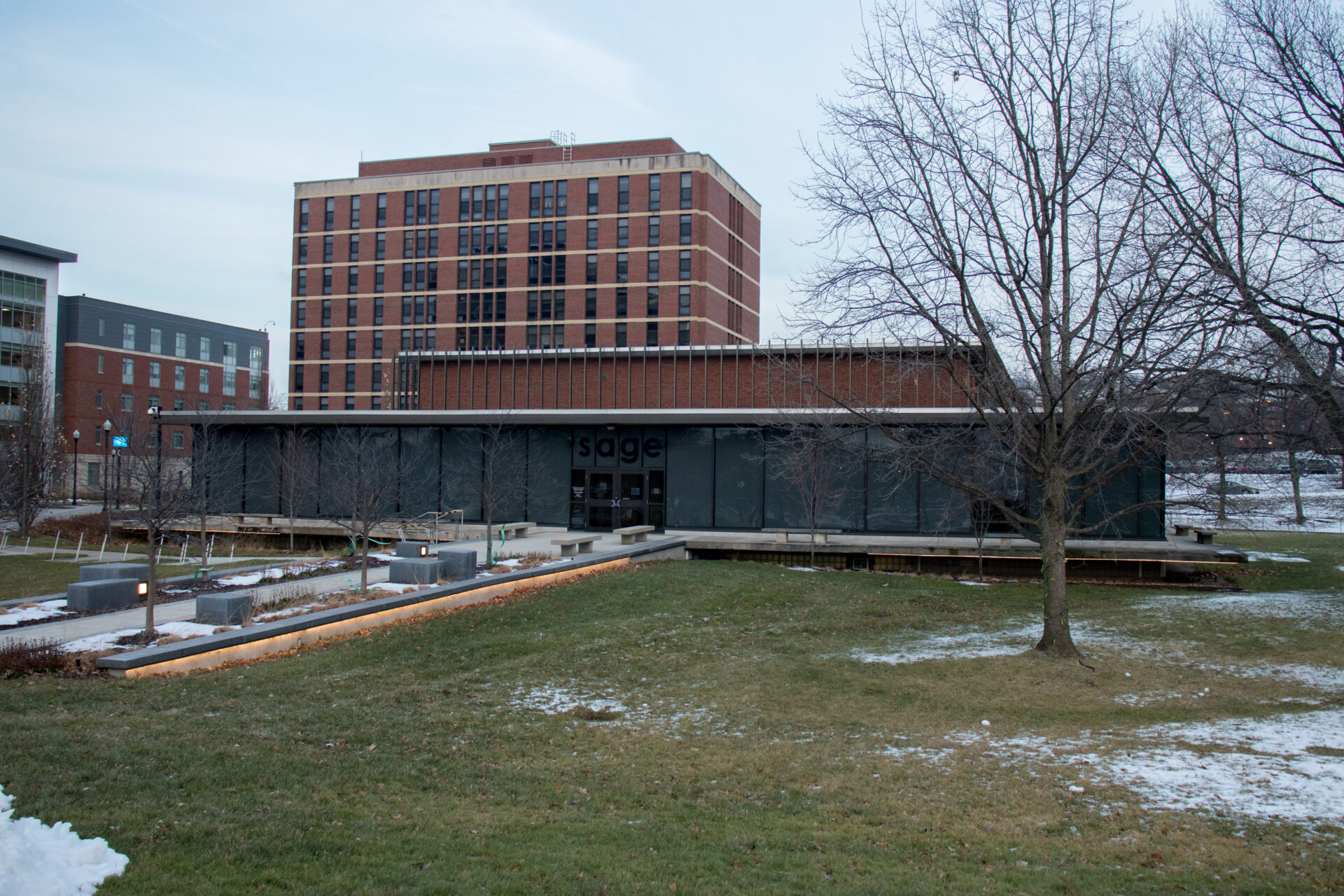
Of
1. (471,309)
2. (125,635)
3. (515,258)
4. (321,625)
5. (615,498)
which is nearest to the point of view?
(125,635)

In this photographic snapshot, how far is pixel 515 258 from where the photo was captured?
234 feet

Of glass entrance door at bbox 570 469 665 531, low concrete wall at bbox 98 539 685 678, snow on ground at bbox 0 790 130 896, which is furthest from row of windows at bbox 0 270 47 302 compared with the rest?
snow on ground at bbox 0 790 130 896

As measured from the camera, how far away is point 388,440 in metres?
33.2

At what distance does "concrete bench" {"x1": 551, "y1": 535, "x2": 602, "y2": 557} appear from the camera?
22969 mm

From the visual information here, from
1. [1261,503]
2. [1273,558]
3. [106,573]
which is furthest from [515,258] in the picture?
[1261,503]

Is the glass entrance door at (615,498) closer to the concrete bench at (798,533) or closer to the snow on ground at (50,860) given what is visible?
the concrete bench at (798,533)

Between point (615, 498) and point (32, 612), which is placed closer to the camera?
point (32, 612)

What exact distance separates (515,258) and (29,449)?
43906 millimetres

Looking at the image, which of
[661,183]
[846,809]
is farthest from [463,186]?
[846,809]

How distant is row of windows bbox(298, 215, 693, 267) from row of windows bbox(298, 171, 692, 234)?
83 cm

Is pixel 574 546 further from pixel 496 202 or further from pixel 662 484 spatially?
pixel 496 202

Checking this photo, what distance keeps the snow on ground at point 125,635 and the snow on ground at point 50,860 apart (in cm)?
672

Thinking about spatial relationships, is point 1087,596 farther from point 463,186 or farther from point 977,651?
point 463,186

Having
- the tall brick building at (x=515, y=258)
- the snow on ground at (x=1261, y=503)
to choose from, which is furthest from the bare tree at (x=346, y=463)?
the tall brick building at (x=515, y=258)
